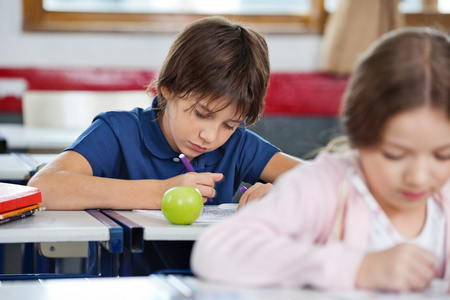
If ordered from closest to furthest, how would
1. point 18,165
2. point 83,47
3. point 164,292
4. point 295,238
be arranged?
point 164,292 < point 295,238 < point 18,165 < point 83,47

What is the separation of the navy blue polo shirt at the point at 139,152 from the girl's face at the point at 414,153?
92cm

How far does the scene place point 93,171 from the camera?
5.56 feet

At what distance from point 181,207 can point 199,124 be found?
349 millimetres

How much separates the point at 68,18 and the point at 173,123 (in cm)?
235

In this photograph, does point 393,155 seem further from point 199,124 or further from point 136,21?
point 136,21

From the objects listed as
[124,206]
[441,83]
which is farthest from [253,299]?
[124,206]

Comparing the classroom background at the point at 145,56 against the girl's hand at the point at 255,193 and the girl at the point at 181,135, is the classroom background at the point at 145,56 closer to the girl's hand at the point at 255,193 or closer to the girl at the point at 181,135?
the girl at the point at 181,135

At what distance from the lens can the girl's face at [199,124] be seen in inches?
64.0

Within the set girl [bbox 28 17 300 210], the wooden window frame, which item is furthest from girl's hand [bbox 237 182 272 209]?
the wooden window frame

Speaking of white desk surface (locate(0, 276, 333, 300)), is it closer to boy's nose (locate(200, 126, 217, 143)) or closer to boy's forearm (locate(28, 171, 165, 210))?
boy's forearm (locate(28, 171, 165, 210))

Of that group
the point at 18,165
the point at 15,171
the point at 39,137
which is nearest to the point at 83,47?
the point at 39,137

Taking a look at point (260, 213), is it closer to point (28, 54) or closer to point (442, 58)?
point (442, 58)

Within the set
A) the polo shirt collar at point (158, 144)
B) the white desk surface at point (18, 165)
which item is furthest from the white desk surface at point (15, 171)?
the polo shirt collar at point (158, 144)

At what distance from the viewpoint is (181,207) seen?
1.32 meters
